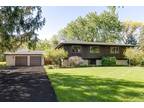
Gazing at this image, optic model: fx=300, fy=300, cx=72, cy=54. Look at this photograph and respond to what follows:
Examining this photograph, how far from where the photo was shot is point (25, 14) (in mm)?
19578

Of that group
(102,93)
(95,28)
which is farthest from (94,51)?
(102,93)

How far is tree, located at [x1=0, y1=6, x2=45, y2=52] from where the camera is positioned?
1786 cm

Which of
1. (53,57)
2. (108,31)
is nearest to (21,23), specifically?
(53,57)

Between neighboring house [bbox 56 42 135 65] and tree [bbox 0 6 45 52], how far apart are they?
47.3 feet

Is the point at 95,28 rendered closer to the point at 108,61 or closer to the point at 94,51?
the point at 94,51

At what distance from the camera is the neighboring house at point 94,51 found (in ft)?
118

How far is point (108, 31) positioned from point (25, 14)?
2430 cm

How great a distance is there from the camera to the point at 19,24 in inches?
755

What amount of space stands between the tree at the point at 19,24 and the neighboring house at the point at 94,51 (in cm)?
1441

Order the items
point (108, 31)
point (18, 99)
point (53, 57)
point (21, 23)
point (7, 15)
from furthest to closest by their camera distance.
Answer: point (108, 31), point (53, 57), point (21, 23), point (7, 15), point (18, 99)

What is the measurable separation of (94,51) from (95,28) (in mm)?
6433

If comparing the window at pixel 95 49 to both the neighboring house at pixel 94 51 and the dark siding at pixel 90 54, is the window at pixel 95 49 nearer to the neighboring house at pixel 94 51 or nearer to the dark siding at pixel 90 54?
the neighboring house at pixel 94 51
